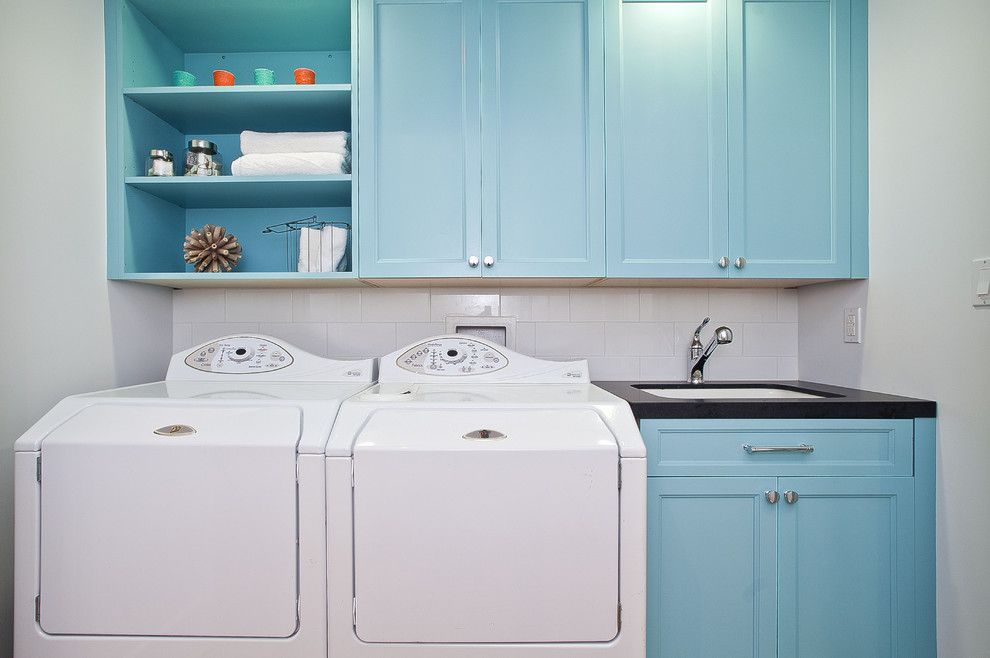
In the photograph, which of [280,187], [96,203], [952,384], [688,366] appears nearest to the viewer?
[952,384]

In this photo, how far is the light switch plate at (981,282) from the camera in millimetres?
1356

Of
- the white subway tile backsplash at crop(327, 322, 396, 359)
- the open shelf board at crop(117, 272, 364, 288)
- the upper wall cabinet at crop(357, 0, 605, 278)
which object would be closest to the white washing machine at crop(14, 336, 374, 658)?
the open shelf board at crop(117, 272, 364, 288)

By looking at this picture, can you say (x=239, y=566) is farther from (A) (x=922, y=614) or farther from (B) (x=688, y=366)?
(A) (x=922, y=614)

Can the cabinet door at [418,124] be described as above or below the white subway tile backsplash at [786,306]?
above

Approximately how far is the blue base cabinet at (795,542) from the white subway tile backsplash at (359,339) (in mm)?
1115

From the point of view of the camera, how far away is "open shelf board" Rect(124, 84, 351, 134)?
1.83 metres

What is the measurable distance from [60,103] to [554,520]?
1881 mm

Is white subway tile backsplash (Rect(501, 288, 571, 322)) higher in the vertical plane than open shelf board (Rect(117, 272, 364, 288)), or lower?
lower

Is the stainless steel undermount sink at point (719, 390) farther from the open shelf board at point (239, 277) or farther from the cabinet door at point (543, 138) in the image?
the open shelf board at point (239, 277)

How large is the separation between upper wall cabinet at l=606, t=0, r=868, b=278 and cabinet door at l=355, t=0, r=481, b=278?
0.46 m

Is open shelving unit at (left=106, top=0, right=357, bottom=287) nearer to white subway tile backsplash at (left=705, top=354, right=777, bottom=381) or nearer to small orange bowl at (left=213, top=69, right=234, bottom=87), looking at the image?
small orange bowl at (left=213, top=69, right=234, bottom=87)

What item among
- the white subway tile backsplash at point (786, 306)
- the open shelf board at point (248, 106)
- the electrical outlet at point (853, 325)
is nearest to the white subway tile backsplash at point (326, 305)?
the open shelf board at point (248, 106)

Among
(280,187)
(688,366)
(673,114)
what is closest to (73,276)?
(280,187)

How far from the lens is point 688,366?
2.17m
